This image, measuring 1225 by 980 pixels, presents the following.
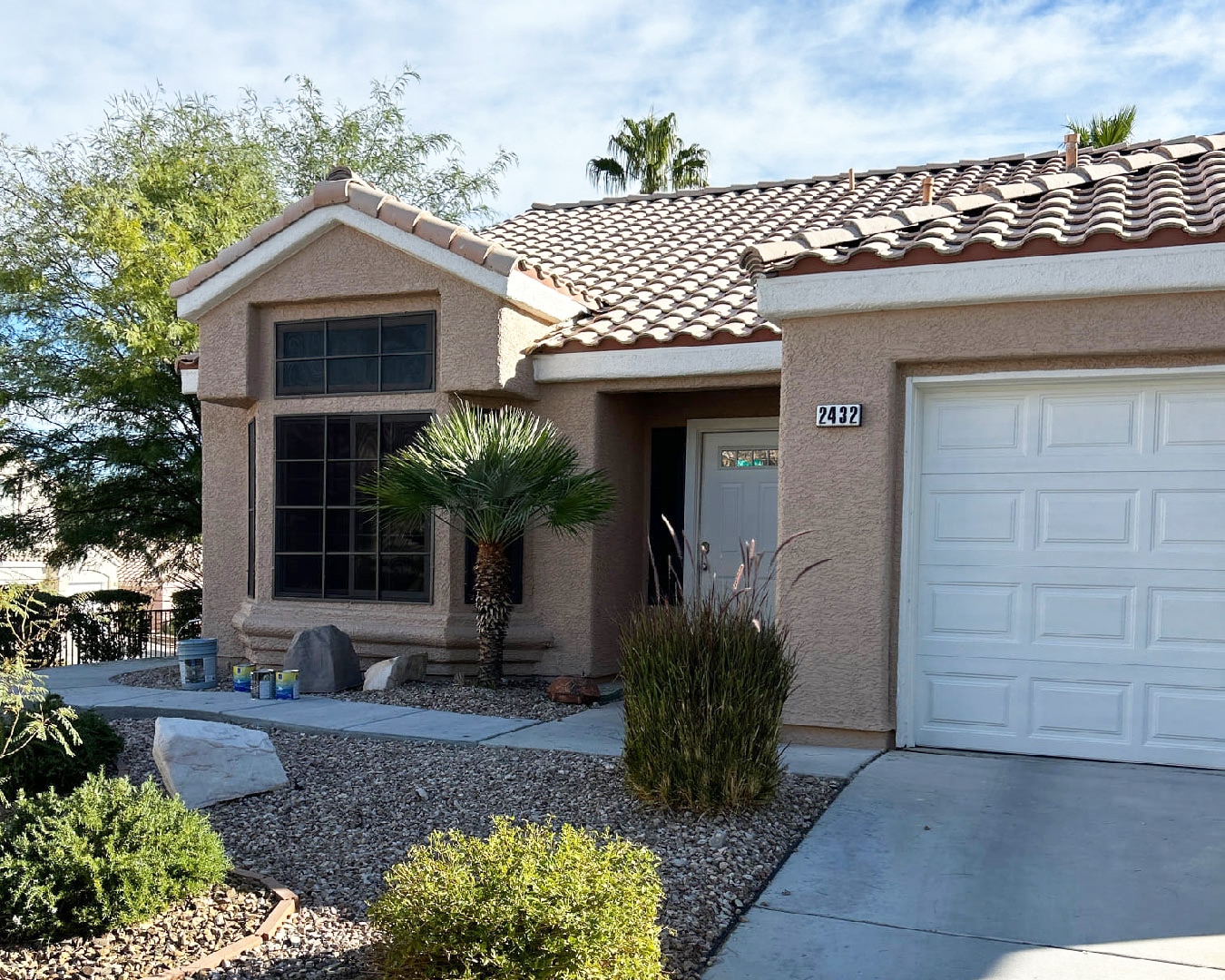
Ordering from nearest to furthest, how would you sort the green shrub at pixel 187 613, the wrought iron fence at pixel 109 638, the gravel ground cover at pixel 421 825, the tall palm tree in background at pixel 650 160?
the gravel ground cover at pixel 421 825 < the wrought iron fence at pixel 109 638 < the green shrub at pixel 187 613 < the tall palm tree in background at pixel 650 160

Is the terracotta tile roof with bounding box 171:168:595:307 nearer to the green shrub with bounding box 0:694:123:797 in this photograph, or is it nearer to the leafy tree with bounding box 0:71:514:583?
the green shrub with bounding box 0:694:123:797

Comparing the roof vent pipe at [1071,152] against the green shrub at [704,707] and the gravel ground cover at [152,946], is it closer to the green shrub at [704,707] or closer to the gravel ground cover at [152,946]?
the green shrub at [704,707]

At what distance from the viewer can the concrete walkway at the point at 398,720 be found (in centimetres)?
695

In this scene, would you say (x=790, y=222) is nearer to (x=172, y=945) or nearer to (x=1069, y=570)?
(x=1069, y=570)

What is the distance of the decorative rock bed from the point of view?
12.4 ft

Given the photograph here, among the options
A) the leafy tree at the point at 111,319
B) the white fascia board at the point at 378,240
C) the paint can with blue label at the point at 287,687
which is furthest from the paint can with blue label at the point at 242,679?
the leafy tree at the point at 111,319

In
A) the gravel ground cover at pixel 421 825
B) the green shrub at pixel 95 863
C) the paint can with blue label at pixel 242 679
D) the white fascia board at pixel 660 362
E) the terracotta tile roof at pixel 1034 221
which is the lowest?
the paint can with blue label at pixel 242 679

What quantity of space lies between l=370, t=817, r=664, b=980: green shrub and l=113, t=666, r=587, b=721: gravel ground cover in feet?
15.1

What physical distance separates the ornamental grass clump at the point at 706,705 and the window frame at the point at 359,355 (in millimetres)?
4975

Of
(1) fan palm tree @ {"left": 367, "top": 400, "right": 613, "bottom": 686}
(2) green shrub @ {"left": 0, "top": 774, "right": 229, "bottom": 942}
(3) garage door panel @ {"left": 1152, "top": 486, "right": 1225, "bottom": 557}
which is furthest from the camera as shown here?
(1) fan palm tree @ {"left": 367, "top": 400, "right": 613, "bottom": 686}

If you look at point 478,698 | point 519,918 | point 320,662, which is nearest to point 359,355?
point 320,662

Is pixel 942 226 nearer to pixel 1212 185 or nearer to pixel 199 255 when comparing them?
pixel 1212 185

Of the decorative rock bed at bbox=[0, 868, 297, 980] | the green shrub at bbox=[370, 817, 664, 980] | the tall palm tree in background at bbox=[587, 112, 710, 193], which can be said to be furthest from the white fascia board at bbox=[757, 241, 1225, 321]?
the tall palm tree in background at bbox=[587, 112, 710, 193]

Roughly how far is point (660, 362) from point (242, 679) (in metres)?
4.63
